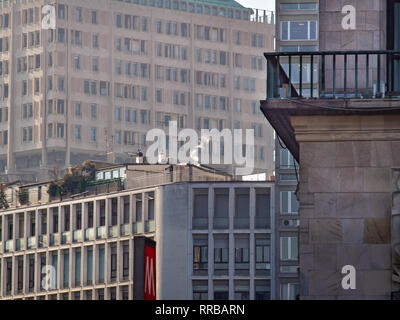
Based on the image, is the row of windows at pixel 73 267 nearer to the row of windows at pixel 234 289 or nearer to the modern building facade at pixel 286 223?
the row of windows at pixel 234 289

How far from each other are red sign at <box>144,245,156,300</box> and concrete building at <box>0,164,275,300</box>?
13273 centimetres

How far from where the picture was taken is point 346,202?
27734 mm

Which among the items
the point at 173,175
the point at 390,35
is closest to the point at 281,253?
the point at 173,175

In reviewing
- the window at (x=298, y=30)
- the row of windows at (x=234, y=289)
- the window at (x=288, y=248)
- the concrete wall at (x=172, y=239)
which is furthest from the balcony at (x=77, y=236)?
the window at (x=298, y=30)

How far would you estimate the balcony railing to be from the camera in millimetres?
28125

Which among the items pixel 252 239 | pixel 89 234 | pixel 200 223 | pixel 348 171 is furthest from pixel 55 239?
pixel 348 171

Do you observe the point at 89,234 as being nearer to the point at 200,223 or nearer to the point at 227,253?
the point at 200,223

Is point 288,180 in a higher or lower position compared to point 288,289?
higher

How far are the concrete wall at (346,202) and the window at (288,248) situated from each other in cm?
13716

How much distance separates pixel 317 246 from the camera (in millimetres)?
27609

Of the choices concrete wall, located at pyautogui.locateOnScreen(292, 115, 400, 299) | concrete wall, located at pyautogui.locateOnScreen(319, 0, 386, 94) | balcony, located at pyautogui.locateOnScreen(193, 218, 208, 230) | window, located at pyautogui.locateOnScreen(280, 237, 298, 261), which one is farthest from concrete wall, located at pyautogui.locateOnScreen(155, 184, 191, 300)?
concrete wall, located at pyautogui.locateOnScreen(292, 115, 400, 299)

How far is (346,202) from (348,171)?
512 millimetres

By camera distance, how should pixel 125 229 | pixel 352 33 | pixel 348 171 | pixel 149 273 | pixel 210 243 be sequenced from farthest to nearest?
pixel 125 229
pixel 210 243
pixel 352 33
pixel 348 171
pixel 149 273
